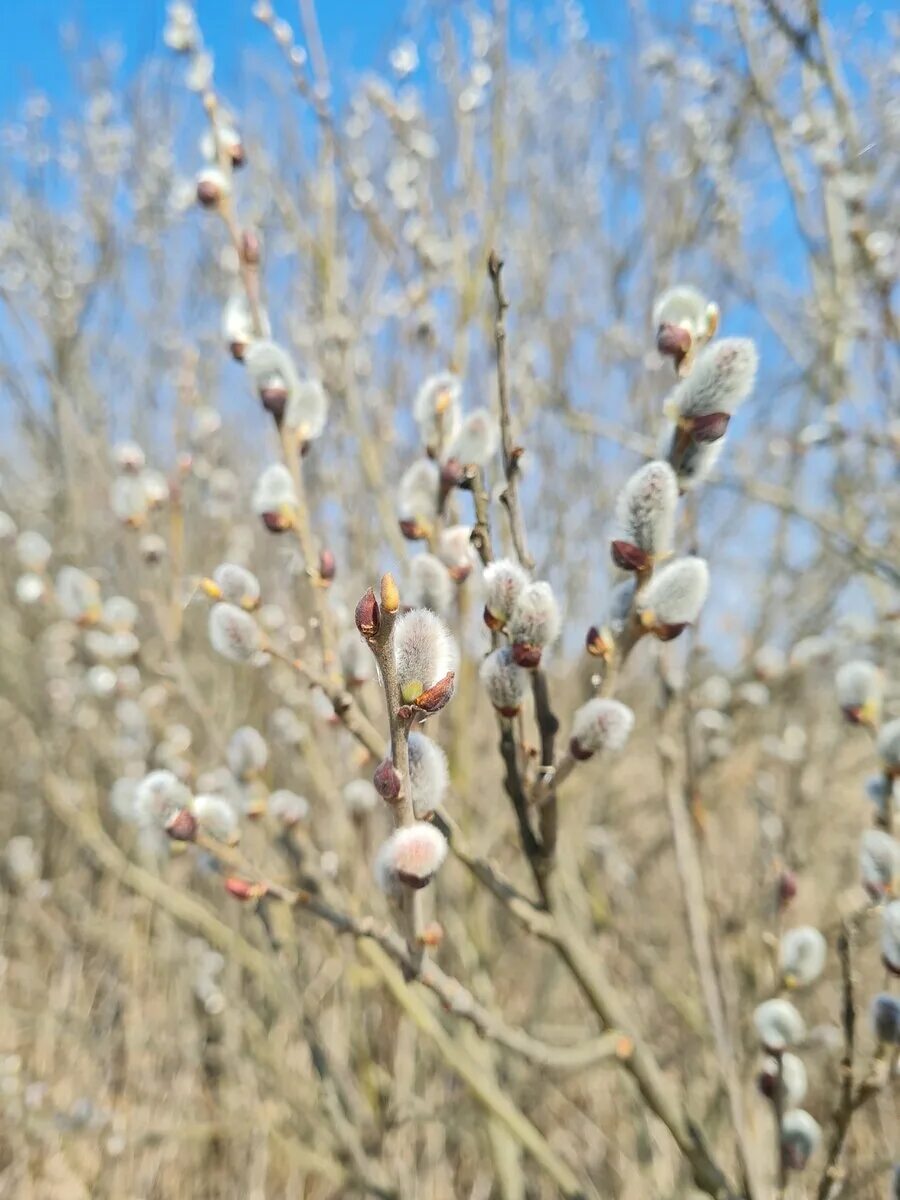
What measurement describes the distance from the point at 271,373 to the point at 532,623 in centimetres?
50

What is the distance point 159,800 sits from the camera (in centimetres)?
92

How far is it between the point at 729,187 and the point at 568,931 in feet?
7.81

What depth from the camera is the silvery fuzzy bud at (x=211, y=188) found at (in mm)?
1192

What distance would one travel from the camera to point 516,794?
864 millimetres

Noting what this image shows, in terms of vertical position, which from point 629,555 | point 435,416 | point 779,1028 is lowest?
point 779,1028

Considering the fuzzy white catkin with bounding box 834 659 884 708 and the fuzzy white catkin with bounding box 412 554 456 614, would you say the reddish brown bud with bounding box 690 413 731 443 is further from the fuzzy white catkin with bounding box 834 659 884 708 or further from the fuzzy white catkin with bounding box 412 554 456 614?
the fuzzy white catkin with bounding box 834 659 884 708

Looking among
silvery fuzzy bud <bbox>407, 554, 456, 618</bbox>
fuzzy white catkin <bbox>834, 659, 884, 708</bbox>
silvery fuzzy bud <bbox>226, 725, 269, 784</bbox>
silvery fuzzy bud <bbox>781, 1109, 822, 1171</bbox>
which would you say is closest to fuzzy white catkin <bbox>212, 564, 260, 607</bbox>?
silvery fuzzy bud <bbox>407, 554, 456, 618</bbox>

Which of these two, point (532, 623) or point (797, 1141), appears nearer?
point (532, 623)

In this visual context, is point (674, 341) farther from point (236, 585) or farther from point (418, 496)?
point (236, 585)

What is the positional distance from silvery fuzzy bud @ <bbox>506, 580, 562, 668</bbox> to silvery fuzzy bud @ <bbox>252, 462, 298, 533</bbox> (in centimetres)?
37

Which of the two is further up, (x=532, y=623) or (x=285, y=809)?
(x=532, y=623)

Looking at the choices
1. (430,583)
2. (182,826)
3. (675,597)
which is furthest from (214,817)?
(675,597)

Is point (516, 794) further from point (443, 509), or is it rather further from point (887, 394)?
point (887, 394)

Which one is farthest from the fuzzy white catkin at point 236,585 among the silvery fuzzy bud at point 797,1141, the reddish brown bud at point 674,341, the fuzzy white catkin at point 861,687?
the silvery fuzzy bud at point 797,1141
